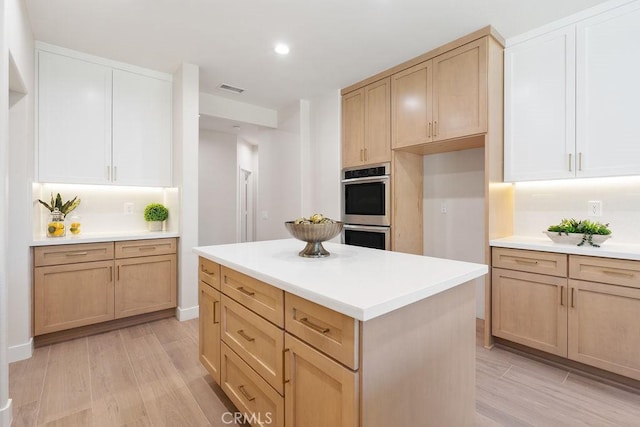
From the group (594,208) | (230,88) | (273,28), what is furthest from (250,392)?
(230,88)

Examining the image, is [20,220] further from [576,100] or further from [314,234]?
[576,100]

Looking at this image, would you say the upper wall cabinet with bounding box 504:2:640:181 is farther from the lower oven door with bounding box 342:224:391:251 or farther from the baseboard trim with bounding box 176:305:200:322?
the baseboard trim with bounding box 176:305:200:322

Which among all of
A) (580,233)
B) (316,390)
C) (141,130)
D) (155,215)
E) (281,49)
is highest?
(281,49)

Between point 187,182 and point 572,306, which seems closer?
point 572,306

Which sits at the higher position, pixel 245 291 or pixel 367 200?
pixel 367 200

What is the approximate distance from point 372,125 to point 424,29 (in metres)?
1.07

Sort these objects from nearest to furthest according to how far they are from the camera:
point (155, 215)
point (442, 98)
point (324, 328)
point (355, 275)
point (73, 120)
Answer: point (324, 328) → point (355, 275) → point (442, 98) → point (73, 120) → point (155, 215)

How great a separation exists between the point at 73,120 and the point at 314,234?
2.79m

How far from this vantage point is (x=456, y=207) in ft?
10.8

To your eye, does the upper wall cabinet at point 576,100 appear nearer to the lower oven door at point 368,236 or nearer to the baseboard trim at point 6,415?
the lower oven door at point 368,236

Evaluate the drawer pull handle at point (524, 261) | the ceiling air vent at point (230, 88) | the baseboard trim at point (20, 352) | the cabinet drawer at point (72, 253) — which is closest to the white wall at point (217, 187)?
the ceiling air vent at point (230, 88)

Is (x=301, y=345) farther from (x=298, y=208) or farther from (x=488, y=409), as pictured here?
(x=298, y=208)

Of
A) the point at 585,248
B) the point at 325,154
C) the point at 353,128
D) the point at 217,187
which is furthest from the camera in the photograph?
the point at 217,187

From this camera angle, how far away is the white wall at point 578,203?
7.66ft
